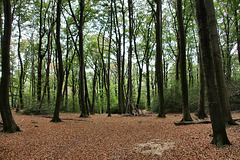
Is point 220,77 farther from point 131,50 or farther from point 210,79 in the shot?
point 131,50

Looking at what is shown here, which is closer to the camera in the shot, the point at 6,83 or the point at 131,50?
the point at 6,83

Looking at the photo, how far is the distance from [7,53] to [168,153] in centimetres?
608

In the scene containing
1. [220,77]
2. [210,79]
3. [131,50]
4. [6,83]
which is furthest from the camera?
[131,50]

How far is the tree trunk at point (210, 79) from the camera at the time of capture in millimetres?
3387

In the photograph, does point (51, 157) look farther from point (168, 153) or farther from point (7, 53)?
point (7, 53)

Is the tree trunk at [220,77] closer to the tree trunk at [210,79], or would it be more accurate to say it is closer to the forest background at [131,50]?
the forest background at [131,50]

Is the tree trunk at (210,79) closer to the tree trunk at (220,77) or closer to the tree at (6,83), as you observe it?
the tree trunk at (220,77)

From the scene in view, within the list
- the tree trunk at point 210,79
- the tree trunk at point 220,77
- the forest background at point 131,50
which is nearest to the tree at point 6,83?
the forest background at point 131,50

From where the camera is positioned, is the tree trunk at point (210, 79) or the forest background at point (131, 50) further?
the forest background at point (131, 50)

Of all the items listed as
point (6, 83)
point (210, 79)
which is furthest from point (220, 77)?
point (6, 83)

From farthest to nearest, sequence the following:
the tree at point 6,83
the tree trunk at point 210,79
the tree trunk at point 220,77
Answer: the tree at point 6,83
the tree trunk at point 220,77
the tree trunk at point 210,79

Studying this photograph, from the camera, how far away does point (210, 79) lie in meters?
3.49

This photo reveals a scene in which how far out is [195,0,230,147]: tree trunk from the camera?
3.39m

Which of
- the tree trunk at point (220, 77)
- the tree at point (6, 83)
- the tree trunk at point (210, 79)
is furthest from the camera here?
the tree at point (6, 83)
